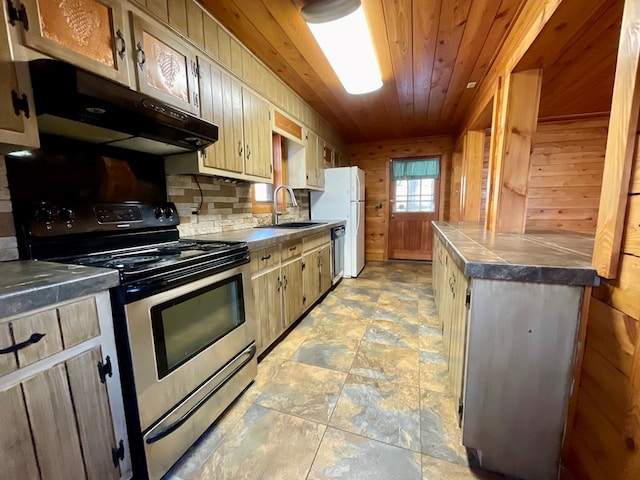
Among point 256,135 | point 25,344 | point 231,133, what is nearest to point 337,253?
point 256,135

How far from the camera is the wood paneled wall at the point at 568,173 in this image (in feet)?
11.4

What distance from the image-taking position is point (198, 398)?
4.01 feet

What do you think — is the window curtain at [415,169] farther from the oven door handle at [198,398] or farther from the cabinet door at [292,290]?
the oven door handle at [198,398]

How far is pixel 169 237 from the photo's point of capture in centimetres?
174

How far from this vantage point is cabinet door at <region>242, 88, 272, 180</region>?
6.88 feet

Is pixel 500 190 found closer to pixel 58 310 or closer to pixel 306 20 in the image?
pixel 306 20

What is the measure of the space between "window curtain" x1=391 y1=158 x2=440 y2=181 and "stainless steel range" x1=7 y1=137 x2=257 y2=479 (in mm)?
4223

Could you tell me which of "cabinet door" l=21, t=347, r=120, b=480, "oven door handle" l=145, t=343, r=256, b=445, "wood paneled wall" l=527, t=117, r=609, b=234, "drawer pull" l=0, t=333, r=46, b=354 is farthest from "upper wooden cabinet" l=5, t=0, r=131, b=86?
"wood paneled wall" l=527, t=117, r=609, b=234

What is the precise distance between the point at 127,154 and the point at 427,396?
7.30ft

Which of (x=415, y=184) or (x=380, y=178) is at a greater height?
(x=380, y=178)

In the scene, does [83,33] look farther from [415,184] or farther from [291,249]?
[415,184]

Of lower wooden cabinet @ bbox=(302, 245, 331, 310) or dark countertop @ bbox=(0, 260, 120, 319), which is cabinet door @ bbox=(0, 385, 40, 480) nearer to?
dark countertop @ bbox=(0, 260, 120, 319)

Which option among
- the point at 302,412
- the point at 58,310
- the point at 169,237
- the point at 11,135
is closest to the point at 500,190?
the point at 302,412

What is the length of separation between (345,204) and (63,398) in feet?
11.3
